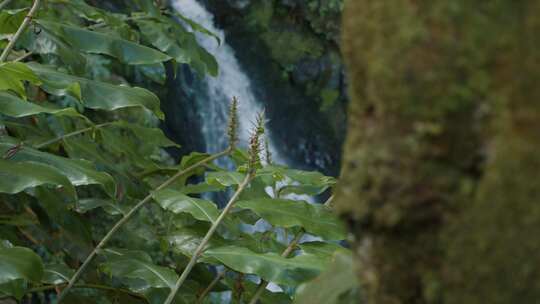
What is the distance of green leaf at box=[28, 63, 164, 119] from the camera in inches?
74.0

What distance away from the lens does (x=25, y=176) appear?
5.13ft

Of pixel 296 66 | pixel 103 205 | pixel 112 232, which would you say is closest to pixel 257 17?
pixel 296 66

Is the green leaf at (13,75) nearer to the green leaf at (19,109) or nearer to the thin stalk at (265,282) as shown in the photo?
the green leaf at (19,109)

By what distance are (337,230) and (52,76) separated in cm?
86

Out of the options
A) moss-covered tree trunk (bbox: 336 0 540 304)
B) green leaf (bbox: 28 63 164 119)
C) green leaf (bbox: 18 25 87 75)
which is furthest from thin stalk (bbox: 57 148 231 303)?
moss-covered tree trunk (bbox: 336 0 540 304)

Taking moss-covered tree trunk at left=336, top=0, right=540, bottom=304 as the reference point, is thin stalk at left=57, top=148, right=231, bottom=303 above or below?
below

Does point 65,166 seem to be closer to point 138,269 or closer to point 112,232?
point 112,232

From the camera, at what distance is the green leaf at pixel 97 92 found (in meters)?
1.88

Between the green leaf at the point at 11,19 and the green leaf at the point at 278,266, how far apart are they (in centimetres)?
113

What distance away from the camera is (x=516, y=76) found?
521mm

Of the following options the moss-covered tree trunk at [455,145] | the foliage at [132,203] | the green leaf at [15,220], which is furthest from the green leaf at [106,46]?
the moss-covered tree trunk at [455,145]

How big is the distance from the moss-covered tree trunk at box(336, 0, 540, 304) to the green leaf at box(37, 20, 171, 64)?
170 centimetres

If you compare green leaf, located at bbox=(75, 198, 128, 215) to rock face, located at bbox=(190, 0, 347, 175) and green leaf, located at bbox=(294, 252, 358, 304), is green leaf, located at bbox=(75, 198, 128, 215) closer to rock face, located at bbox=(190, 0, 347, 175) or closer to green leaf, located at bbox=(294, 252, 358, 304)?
green leaf, located at bbox=(294, 252, 358, 304)

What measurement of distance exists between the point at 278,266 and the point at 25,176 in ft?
1.96
